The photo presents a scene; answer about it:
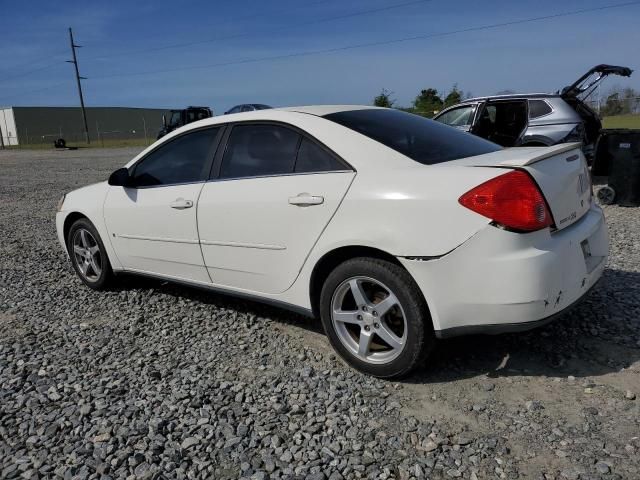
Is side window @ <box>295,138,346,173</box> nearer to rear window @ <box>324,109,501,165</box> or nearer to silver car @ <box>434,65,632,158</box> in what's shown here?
rear window @ <box>324,109,501,165</box>

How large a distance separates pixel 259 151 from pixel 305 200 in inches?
26.0

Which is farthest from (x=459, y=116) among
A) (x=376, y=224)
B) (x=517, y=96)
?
(x=376, y=224)

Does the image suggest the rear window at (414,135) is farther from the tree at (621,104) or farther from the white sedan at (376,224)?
the tree at (621,104)

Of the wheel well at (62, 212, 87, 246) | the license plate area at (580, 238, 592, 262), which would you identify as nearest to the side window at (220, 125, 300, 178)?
the license plate area at (580, 238, 592, 262)

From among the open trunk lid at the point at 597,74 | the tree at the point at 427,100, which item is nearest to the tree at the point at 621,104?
the tree at the point at 427,100

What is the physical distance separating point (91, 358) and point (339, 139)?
7.37 ft

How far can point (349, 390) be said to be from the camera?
3.07 m

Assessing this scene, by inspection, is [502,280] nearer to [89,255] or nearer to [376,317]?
[376,317]

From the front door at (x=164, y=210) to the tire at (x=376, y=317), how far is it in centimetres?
126

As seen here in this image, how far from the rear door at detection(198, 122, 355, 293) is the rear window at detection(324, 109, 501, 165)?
12.2 inches

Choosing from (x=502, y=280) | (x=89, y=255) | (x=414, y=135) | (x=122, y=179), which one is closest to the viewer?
(x=502, y=280)

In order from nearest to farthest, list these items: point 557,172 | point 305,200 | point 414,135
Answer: point 557,172
point 305,200
point 414,135

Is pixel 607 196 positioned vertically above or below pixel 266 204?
below

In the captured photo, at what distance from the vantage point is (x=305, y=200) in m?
3.24
